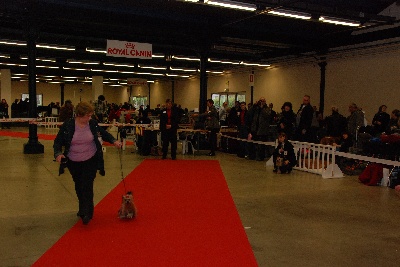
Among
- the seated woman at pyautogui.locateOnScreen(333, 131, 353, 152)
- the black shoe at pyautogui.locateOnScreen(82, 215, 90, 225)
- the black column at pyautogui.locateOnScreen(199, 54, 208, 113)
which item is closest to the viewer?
the black shoe at pyautogui.locateOnScreen(82, 215, 90, 225)

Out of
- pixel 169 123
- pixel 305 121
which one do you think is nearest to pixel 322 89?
pixel 305 121

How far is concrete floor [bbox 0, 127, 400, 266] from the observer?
4.35m

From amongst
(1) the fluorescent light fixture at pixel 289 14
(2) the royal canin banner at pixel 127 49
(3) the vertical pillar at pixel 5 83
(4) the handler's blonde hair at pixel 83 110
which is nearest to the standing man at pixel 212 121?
(2) the royal canin banner at pixel 127 49

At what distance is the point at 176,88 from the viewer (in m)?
33.8

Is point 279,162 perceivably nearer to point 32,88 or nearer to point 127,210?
point 127,210

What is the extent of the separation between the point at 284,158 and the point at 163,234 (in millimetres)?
5357

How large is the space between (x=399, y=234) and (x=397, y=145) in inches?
142

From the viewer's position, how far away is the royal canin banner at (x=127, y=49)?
11914 millimetres

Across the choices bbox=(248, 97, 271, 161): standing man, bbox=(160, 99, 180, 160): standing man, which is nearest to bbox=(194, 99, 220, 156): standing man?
bbox=(248, 97, 271, 161): standing man

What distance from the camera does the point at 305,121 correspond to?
10.1 metres

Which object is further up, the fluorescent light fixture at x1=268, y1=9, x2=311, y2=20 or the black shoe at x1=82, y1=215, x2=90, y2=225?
the fluorescent light fixture at x1=268, y1=9, x2=311, y2=20

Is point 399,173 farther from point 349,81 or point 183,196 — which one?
point 349,81

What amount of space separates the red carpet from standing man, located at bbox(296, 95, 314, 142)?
10.7 feet

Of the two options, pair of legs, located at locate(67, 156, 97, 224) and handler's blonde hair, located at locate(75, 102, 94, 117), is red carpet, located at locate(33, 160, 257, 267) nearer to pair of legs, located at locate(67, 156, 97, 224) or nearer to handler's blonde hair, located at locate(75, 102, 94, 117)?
pair of legs, located at locate(67, 156, 97, 224)
